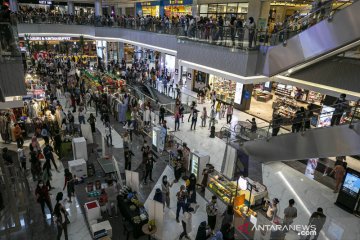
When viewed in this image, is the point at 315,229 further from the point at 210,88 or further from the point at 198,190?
the point at 210,88

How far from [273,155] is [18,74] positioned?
1035cm

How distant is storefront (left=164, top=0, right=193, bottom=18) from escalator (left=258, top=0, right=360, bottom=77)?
52.4 ft

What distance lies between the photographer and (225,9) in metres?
22.2

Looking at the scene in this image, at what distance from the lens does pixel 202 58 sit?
14.8 meters

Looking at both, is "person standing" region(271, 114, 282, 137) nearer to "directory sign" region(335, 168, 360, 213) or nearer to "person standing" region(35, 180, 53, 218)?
"directory sign" region(335, 168, 360, 213)

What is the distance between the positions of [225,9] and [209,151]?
13698mm

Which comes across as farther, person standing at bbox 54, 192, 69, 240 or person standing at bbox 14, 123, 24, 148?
person standing at bbox 14, 123, 24, 148

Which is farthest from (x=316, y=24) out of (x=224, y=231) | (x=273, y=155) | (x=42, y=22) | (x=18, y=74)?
(x=42, y=22)

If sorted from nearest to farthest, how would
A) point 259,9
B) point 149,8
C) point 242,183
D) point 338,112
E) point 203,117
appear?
point 338,112
point 242,183
point 203,117
point 259,9
point 149,8

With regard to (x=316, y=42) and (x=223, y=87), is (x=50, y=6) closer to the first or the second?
(x=223, y=87)

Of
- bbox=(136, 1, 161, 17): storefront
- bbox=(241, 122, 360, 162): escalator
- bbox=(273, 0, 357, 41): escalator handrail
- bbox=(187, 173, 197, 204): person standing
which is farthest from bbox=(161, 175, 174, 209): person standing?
bbox=(136, 1, 161, 17): storefront

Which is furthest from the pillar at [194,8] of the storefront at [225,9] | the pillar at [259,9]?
the pillar at [259,9]

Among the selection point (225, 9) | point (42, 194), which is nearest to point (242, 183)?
point (42, 194)

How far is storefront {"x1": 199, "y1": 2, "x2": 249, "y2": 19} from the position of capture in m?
20.2
